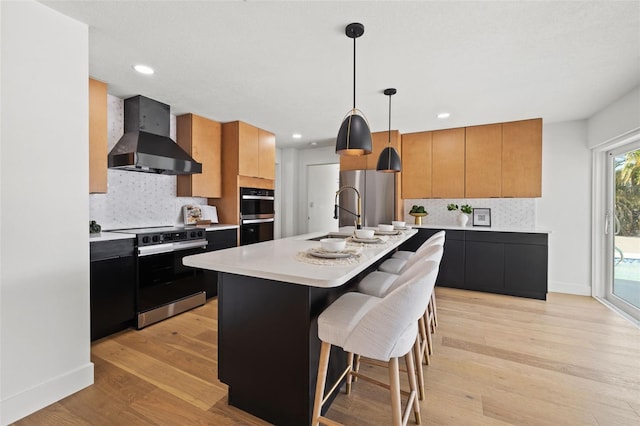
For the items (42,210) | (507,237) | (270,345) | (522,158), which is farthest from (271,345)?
(522,158)

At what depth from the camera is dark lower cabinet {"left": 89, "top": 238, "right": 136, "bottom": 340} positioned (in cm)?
248

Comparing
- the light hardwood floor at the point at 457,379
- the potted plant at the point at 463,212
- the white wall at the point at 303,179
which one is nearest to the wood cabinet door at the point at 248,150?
the white wall at the point at 303,179

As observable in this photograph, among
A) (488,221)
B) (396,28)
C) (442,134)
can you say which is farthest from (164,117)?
(488,221)

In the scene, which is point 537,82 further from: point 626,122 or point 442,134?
point 442,134

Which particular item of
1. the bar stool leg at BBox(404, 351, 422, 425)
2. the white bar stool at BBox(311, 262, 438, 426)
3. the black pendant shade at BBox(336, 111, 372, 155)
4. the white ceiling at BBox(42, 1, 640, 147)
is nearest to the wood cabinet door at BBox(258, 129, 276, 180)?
the white ceiling at BBox(42, 1, 640, 147)

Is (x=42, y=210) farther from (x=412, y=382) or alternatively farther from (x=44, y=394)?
(x=412, y=382)

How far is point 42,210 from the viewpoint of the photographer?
1.71 m

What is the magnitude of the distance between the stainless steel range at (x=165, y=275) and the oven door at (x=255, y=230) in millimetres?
817

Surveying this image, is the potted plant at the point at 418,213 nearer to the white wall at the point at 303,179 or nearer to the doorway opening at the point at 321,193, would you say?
the doorway opening at the point at 321,193

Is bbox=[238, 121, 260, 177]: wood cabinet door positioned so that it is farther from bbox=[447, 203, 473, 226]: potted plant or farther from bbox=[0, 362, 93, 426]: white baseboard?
bbox=[447, 203, 473, 226]: potted plant

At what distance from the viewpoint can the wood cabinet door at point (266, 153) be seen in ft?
15.0

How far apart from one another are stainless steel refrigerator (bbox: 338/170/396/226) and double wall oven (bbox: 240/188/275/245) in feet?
4.14

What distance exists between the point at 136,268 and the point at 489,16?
3338mm

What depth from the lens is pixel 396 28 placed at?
192 cm
